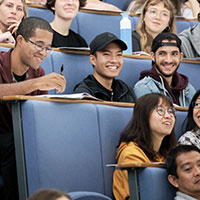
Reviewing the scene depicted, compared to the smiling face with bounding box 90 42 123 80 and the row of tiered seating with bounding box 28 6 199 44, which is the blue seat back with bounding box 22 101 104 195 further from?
the row of tiered seating with bounding box 28 6 199 44

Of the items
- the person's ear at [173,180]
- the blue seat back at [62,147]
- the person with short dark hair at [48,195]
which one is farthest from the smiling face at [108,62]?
the person with short dark hair at [48,195]

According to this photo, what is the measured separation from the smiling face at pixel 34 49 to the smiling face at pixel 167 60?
26.0 inches

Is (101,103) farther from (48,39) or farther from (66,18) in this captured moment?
(66,18)

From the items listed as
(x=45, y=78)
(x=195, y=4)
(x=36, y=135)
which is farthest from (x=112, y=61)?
(x=195, y=4)

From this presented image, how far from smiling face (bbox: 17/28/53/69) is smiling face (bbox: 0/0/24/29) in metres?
0.46

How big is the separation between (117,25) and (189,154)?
1280mm

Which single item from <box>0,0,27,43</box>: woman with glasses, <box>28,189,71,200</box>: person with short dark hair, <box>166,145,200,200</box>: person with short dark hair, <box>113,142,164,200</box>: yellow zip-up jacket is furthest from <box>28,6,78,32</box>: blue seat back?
<box>28,189,71,200</box>: person with short dark hair

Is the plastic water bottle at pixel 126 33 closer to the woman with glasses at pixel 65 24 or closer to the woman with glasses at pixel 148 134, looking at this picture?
the woman with glasses at pixel 65 24

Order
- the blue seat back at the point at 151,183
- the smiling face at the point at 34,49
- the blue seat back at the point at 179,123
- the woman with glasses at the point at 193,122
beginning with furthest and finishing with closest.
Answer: the blue seat back at the point at 179,123 < the woman with glasses at the point at 193,122 < the smiling face at the point at 34,49 < the blue seat back at the point at 151,183

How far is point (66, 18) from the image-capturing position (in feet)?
8.61

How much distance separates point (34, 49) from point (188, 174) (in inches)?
23.9

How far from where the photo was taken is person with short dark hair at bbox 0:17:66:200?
1739 millimetres

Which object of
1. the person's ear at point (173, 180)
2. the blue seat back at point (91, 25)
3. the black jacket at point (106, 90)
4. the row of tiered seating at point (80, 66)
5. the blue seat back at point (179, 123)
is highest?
the blue seat back at point (91, 25)

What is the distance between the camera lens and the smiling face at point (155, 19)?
2.87m
